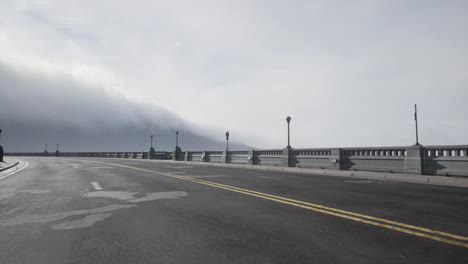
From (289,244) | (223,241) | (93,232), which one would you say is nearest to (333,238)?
(289,244)

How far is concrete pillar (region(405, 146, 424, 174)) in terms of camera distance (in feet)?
50.2

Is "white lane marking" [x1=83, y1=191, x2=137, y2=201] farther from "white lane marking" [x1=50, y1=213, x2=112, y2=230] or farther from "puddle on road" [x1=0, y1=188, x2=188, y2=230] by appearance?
"white lane marking" [x1=50, y1=213, x2=112, y2=230]

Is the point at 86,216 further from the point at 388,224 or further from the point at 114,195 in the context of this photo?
the point at 388,224

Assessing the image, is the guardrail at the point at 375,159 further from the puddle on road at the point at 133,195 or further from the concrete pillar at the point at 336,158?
the puddle on road at the point at 133,195

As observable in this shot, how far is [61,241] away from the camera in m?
3.95

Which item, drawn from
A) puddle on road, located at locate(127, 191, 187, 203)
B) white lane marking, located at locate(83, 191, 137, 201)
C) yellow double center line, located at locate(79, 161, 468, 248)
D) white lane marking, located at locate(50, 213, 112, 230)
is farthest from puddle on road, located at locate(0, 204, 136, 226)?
yellow double center line, located at locate(79, 161, 468, 248)

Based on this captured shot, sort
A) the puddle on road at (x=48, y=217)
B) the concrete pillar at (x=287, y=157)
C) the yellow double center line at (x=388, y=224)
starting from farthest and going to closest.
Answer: the concrete pillar at (x=287, y=157) → the puddle on road at (x=48, y=217) → the yellow double center line at (x=388, y=224)

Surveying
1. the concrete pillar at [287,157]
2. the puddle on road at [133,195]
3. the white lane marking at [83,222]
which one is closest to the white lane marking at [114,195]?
the puddle on road at [133,195]

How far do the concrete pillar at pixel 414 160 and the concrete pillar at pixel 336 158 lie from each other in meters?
4.24

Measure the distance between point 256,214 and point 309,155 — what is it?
1725 cm

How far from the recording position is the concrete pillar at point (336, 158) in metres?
19.3

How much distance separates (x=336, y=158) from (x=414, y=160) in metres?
4.90

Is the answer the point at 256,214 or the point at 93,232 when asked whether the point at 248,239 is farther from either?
the point at 93,232

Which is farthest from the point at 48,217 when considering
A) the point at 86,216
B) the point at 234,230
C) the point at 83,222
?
the point at 234,230
